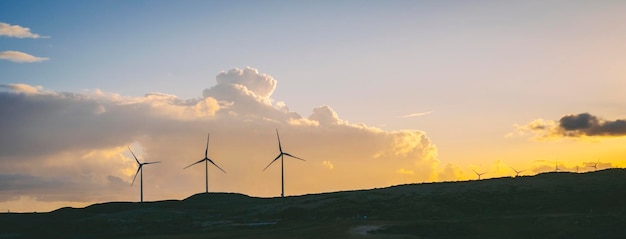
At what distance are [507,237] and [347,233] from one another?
A: 15.6 meters

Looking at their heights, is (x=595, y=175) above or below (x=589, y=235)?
above

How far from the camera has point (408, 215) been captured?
3755 inches

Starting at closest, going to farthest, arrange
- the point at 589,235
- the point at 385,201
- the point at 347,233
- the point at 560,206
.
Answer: the point at 589,235 < the point at 347,233 < the point at 560,206 < the point at 385,201

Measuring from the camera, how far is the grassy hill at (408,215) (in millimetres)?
68312

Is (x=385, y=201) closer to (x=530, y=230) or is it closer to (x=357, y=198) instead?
(x=357, y=198)

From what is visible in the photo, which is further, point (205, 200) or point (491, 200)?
point (205, 200)

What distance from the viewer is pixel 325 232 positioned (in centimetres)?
6994

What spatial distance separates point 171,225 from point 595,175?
65948 mm

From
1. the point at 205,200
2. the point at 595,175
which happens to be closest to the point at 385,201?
the point at 595,175

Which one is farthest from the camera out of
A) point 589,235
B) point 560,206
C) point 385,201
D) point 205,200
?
point 205,200

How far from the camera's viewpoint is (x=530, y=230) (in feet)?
209

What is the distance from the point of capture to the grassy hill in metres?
68.3

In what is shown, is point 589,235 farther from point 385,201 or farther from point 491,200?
point 385,201

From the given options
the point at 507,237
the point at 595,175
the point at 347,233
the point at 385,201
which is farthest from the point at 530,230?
the point at 595,175
